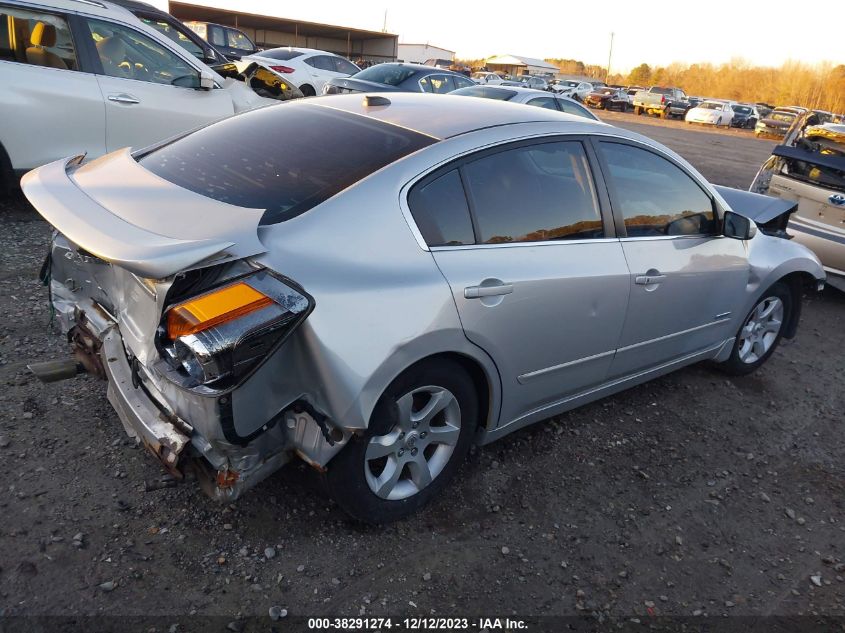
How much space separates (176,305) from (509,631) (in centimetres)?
161

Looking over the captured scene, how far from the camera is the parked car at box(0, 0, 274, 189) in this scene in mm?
5621

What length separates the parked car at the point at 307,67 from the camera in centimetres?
1505

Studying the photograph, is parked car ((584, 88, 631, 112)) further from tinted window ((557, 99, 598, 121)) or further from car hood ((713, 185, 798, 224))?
car hood ((713, 185, 798, 224))

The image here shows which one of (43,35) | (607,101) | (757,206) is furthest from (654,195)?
(607,101)

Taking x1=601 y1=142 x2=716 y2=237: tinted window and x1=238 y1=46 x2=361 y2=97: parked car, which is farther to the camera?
x1=238 y1=46 x2=361 y2=97: parked car

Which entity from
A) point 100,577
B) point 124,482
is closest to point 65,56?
point 124,482

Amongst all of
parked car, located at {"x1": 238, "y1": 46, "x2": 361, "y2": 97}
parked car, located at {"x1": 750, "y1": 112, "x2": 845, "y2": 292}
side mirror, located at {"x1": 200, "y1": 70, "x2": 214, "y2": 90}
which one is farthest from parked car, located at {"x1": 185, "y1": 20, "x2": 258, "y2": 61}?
parked car, located at {"x1": 750, "y1": 112, "x2": 845, "y2": 292}

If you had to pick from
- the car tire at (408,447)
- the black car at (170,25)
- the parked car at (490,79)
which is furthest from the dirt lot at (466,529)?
the parked car at (490,79)

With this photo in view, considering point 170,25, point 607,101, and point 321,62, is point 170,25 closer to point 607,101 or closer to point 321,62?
point 321,62

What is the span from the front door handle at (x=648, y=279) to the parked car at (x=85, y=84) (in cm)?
495

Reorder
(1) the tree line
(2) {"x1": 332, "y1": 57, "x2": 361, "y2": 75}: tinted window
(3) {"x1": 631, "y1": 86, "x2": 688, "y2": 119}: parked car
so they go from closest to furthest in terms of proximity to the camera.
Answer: (2) {"x1": 332, "y1": 57, "x2": 361, "y2": 75}: tinted window, (3) {"x1": 631, "y1": 86, "x2": 688, "y2": 119}: parked car, (1) the tree line

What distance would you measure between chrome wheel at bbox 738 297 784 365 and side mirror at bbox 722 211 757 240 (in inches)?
30.4

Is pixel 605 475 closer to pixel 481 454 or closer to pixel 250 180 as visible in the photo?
pixel 481 454

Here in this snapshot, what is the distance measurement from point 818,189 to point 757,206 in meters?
1.55
